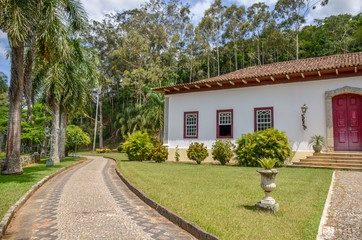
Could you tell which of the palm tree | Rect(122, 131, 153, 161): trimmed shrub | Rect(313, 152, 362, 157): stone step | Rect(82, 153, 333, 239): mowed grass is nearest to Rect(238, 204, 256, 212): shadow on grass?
Rect(82, 153, 333, 239): mowed grass

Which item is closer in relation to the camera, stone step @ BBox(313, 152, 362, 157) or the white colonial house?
stone step @ BBox(313, 152, 362, 157)

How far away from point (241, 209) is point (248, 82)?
37.2 feet

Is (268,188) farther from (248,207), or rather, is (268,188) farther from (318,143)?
(318,143)

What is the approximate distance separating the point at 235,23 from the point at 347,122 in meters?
30.5

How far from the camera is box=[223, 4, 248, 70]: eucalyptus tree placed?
131 ft

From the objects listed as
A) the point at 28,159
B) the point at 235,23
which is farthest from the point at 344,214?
the point at 235,23

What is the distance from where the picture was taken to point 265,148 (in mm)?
12680

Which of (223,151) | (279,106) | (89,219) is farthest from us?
(223,151)

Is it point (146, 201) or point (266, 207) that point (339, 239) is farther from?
point (146, 201)

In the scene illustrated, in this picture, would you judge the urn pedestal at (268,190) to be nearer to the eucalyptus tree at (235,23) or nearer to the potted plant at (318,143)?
the potted plant at (318,143)

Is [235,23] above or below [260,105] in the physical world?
above

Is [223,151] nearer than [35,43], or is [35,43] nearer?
[35,43]

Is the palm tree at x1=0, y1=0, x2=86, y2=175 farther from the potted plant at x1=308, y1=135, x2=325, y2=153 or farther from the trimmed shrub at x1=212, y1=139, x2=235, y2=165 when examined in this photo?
the potted plant at x1=308, y1=135, x2=325, y2=153

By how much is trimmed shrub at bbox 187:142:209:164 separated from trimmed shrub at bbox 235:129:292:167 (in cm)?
255
